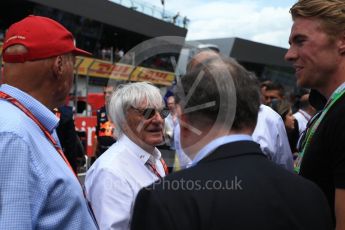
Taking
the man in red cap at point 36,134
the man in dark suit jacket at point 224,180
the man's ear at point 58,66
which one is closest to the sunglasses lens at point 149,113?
the man in red cap at point 36,134

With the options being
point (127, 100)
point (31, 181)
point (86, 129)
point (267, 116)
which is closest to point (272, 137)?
point (267, 116)

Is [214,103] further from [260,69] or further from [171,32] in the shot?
[260,69]

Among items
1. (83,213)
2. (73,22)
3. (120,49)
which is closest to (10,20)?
(73,22)

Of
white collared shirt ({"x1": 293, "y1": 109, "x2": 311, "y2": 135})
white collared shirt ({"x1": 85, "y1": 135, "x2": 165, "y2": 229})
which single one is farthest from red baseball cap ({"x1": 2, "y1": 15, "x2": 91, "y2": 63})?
white collared shirt ({"x1": 293, "y1": 109, "x2": 311, "y2": 135})

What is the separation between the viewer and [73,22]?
84.1ft

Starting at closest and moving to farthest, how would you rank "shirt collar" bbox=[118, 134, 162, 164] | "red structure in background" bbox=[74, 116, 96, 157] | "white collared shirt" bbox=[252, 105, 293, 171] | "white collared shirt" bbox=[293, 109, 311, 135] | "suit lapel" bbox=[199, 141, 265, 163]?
"suit lapel" bbox=[199, 141, 265, 163] → "shirt collar" bbox=[118, 134, 162, 164] → "white collared shirt" bbox=[252, 105, 293, 171] → "white collared shirt" bbox=[293, 109, 311, 135] → "red structure in background" bbox=[74, 116, 96, 157]

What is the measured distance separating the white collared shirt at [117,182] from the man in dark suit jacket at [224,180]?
94cm

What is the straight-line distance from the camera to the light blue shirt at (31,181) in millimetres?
1637

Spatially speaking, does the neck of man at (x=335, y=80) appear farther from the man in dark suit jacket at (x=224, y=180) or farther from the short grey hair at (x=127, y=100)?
the short grey hair at (x=127, y=100)

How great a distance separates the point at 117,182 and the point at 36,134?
794 mm

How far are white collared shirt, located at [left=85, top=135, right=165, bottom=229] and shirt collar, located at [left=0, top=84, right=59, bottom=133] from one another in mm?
658

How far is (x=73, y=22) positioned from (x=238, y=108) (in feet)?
83.7

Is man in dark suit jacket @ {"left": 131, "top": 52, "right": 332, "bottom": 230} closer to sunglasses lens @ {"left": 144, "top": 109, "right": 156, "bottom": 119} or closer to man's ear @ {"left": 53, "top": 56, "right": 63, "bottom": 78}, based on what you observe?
man's ear @ {"left": 53, "top": 56, "right": 63, "bottom": 78}

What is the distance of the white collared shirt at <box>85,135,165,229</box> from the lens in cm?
241
